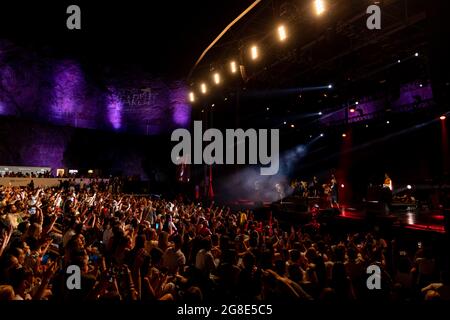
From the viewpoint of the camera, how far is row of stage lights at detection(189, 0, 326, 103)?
718cm

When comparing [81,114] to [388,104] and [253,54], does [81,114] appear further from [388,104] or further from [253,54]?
[388,104]

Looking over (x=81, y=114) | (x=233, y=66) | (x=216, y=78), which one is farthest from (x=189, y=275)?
(x=81, y=114)

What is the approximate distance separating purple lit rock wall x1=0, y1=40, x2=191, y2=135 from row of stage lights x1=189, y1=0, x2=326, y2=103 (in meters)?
16.6

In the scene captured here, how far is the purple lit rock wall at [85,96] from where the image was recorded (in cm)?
2562

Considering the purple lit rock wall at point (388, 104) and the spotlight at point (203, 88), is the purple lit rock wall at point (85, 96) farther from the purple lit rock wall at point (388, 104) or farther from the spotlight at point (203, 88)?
the spotlight at point (203, 88)

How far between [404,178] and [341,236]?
6.90 metres

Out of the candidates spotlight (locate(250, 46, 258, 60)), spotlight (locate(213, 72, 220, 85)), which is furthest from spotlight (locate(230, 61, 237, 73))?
spotlight (locate(250, 46, 258, 60))

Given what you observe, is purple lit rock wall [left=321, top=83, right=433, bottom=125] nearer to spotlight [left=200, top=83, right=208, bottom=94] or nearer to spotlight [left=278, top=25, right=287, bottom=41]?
spotlight [left=278, top=25, right=287, bottom=41]

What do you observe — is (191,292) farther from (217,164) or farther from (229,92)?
(217,164)

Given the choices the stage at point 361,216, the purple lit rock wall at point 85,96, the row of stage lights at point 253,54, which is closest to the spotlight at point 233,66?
the row of stage lights at point 253,54

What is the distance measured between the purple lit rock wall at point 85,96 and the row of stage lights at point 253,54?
54.6 ft

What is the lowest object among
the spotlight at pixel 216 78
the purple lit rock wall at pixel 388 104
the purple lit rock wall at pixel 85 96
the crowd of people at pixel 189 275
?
the crowd of people at pixel 189 275

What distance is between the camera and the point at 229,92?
586 inches
